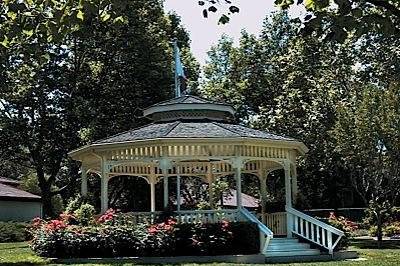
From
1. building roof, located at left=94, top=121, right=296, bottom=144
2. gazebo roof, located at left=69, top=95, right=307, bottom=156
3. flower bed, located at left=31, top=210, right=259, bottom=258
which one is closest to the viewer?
flower bed, located at left=31, top=210, right=259, bottom=258

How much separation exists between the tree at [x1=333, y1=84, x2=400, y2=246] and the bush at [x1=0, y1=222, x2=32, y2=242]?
15052mm

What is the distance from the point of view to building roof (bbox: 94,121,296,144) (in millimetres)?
20062

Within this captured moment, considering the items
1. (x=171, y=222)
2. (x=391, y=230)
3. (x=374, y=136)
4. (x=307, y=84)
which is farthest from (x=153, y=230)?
(x=307, y=84)

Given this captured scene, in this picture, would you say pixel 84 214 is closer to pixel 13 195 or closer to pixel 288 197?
pixel 288 197

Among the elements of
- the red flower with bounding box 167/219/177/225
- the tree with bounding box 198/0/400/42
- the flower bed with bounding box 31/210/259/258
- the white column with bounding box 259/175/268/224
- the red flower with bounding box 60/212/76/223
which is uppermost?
the tree with bounding box 198/0/400/42

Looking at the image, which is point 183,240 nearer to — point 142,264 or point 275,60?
point 142,264

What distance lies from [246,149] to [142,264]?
5491 millimetres

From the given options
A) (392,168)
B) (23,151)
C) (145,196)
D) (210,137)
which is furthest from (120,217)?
(23,151)

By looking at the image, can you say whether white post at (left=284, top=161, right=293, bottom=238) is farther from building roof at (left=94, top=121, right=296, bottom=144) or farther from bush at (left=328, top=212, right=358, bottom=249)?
bush at (left=328, top=212, right=358, bottom=249)

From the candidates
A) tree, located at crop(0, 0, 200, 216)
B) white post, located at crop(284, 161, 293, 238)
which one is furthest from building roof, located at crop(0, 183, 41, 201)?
white post, located at crop(284, 161, 293, 238)

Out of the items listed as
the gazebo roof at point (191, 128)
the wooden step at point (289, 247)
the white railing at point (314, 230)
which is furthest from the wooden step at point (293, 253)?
the gazebo roof at point (191, 128)

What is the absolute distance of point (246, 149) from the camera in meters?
20.4

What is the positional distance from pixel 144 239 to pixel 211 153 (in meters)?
3.77

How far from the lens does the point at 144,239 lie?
18125mm
